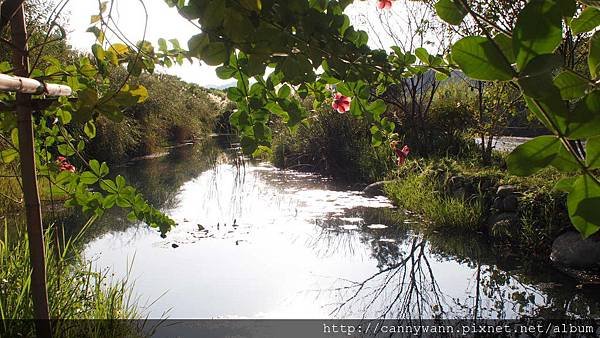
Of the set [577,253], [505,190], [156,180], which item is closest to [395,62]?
[577,253]

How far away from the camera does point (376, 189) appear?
22.6ft

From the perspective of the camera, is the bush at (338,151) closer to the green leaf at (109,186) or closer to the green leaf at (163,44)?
the green leaf at (109,186)

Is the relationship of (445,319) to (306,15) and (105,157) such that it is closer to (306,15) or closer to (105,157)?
(306,15)

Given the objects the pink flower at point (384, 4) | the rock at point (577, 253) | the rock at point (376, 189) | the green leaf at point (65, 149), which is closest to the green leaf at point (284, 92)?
the pink flower at point (384, 4)

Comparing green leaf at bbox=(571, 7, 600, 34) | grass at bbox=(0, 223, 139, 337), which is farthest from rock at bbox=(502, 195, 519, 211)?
green leaf at bbox=(571, 7, 600, 34)

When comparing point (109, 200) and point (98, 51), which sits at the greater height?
point (98, 51)

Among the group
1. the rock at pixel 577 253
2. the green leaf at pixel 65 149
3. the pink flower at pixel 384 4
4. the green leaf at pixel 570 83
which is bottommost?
the rock at pixel 577 253

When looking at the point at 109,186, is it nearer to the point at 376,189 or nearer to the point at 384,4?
the point at 384,4

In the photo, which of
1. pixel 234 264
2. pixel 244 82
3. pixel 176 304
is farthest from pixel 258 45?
pixel 234 264

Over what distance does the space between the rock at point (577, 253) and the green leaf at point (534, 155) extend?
12.3 feet

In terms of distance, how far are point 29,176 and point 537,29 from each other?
1.03m

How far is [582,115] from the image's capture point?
24cm

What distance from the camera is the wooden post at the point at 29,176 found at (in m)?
0.96

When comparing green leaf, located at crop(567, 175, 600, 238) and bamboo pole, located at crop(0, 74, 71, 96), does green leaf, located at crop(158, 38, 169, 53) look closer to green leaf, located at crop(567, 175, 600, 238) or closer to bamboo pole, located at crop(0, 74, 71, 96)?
bamboo pole, located at crop(0, 74, 71, 96)
